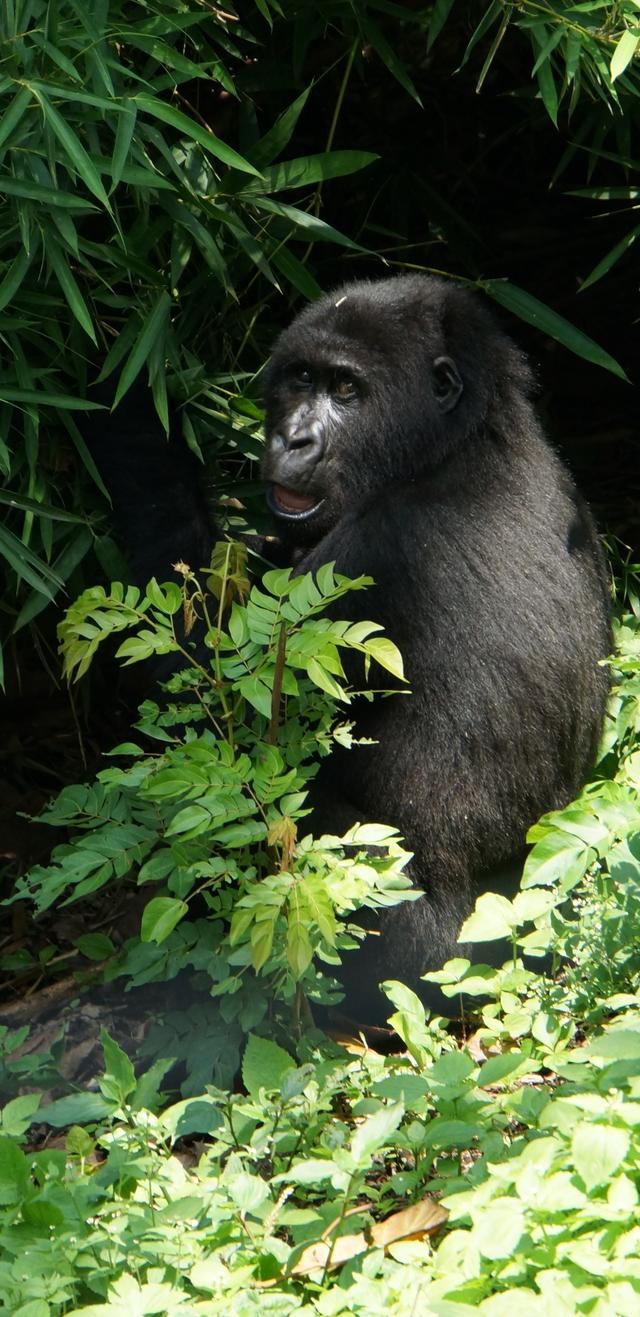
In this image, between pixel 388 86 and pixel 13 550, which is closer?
pixel 13 550

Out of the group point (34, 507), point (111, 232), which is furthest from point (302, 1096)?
point (111, 232)

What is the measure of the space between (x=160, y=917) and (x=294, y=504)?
5.55ft

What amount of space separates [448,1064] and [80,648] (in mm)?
1180

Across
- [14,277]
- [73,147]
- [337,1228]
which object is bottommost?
[337,1228]

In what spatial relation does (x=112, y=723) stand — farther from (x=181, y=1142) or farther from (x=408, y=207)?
(x=408, y=207)

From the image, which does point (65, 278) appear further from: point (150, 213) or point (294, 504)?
point (294, 504)

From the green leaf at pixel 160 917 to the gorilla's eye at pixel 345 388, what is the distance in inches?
75.6

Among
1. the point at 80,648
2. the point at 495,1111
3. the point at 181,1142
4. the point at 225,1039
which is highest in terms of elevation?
the point at 80,648

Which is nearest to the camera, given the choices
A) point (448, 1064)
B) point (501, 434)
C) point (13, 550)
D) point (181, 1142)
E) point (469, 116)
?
point (448, 1064)

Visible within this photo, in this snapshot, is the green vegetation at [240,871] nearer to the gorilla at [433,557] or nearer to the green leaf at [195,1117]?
the green leaf at [195,1117]

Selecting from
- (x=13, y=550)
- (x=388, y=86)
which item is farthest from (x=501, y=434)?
(x=388, y=86)

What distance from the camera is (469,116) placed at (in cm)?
695

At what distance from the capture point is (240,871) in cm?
320

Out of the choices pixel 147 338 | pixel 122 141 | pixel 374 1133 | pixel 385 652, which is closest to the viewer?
pixel 374 1133
